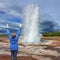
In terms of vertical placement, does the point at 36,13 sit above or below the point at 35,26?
above

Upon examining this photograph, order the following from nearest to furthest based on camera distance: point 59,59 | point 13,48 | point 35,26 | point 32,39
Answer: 1. point 13,48
2. point 59,59
3. point 32,39
4. point 35,26

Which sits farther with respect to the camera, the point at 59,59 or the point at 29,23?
the point at 29,23

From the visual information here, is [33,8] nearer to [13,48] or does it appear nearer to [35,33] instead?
[35,33]

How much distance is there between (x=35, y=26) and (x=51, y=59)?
21611mm

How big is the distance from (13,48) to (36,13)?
26.4 m

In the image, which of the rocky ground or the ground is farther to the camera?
the rocky ground

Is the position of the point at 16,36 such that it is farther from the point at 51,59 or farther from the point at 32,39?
the point at 32,39

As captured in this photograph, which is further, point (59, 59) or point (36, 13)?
point (36, 13)

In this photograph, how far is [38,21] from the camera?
34.0 m

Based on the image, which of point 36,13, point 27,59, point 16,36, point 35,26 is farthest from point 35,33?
point 16,36

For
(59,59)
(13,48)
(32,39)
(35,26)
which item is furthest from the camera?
(35,26)

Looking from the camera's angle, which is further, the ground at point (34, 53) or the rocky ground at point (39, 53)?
the rocky ground at point (39, 53)

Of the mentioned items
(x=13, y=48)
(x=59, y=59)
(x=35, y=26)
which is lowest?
(x=59, y=59)

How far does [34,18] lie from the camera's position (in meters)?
34.2
